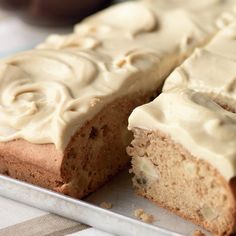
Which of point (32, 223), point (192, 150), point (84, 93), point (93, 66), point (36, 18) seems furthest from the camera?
point (36, 18)

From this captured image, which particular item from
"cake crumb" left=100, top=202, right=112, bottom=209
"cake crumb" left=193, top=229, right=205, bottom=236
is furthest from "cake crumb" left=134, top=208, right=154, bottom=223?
"cake crumb" left=193, top=229, right=205, bottom=236

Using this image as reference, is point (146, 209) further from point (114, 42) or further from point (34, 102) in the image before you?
point (114, 42)

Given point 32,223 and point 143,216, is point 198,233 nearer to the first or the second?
point 143,216

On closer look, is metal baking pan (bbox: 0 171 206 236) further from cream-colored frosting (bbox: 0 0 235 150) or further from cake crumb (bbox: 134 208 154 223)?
cream-colored frosting (bbox: 0 0 235 150)

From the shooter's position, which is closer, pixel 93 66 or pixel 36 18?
pixel 93 66

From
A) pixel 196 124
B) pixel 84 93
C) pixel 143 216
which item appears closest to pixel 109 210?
pixel 143 216

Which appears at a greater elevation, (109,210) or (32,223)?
(109,210)
